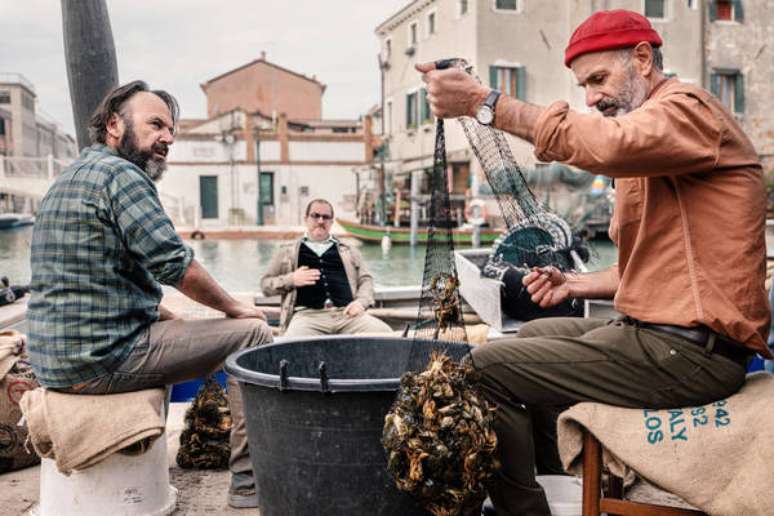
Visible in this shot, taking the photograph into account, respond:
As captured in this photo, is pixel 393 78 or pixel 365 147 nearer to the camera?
pixel 393 78

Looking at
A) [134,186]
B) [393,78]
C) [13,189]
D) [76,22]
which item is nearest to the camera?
[134,186]

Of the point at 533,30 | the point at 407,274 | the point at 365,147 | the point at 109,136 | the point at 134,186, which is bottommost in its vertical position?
the point at 407,274

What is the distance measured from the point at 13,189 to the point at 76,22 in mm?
42252

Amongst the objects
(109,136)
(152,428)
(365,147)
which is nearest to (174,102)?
(109,136)

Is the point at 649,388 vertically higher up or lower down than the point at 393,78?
lower down

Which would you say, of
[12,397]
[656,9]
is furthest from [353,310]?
[656,9]

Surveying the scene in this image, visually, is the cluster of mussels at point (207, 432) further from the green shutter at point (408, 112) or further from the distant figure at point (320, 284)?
the green shutter at point (408, 112)

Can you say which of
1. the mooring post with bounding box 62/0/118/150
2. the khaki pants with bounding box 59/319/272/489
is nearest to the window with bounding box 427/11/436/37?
the mooring post with bounding box 62/0/118/150

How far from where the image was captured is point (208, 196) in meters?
43.5

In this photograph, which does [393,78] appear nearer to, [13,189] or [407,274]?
[407,274]

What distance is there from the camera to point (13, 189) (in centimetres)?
4234

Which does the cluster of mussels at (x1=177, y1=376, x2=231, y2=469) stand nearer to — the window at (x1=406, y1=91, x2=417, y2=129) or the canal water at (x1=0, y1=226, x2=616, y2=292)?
the canal water at (x1=0, y1=226, x2=616, y2=292)

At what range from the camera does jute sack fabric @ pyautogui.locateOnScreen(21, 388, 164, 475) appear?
287 centimetres

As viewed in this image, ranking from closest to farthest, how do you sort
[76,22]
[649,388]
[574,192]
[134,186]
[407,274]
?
[649,388] → [134,186] → [76,22] → [407,274] → [574,192]
